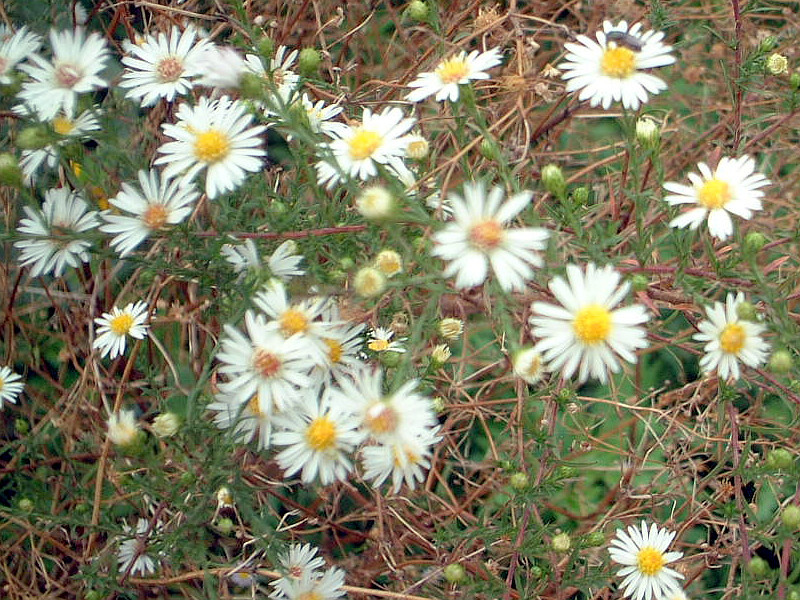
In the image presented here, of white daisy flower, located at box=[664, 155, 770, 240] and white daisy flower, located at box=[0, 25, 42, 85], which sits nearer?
white daisy flower, located at box=[664, 155, 770, 240]

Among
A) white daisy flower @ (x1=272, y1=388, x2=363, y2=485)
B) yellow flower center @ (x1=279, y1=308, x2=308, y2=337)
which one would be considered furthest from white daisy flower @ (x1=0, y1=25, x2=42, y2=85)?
white daisy flower @ (x1=272, y1=388, x2=363, y2=485)

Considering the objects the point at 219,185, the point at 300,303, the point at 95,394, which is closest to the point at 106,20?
the point at 95,394

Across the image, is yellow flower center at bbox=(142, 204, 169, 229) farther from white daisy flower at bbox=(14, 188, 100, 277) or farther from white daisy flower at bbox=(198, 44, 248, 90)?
white daisy flower at bbox=(198, 44, 248, 90)

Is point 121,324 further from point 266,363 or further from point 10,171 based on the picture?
point 266,363

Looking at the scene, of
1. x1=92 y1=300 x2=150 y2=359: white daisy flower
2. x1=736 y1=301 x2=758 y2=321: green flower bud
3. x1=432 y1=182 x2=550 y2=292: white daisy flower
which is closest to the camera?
x1=432 y1=182 x2=550 y2=292: white daisy flower

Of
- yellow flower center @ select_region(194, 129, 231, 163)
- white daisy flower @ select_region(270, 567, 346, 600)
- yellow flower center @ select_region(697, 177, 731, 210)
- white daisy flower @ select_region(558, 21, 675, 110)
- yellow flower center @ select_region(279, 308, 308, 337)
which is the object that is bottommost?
white daisy flower @ select_region(270, 567, 346, 600)

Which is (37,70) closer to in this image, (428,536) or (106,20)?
(106,20)
